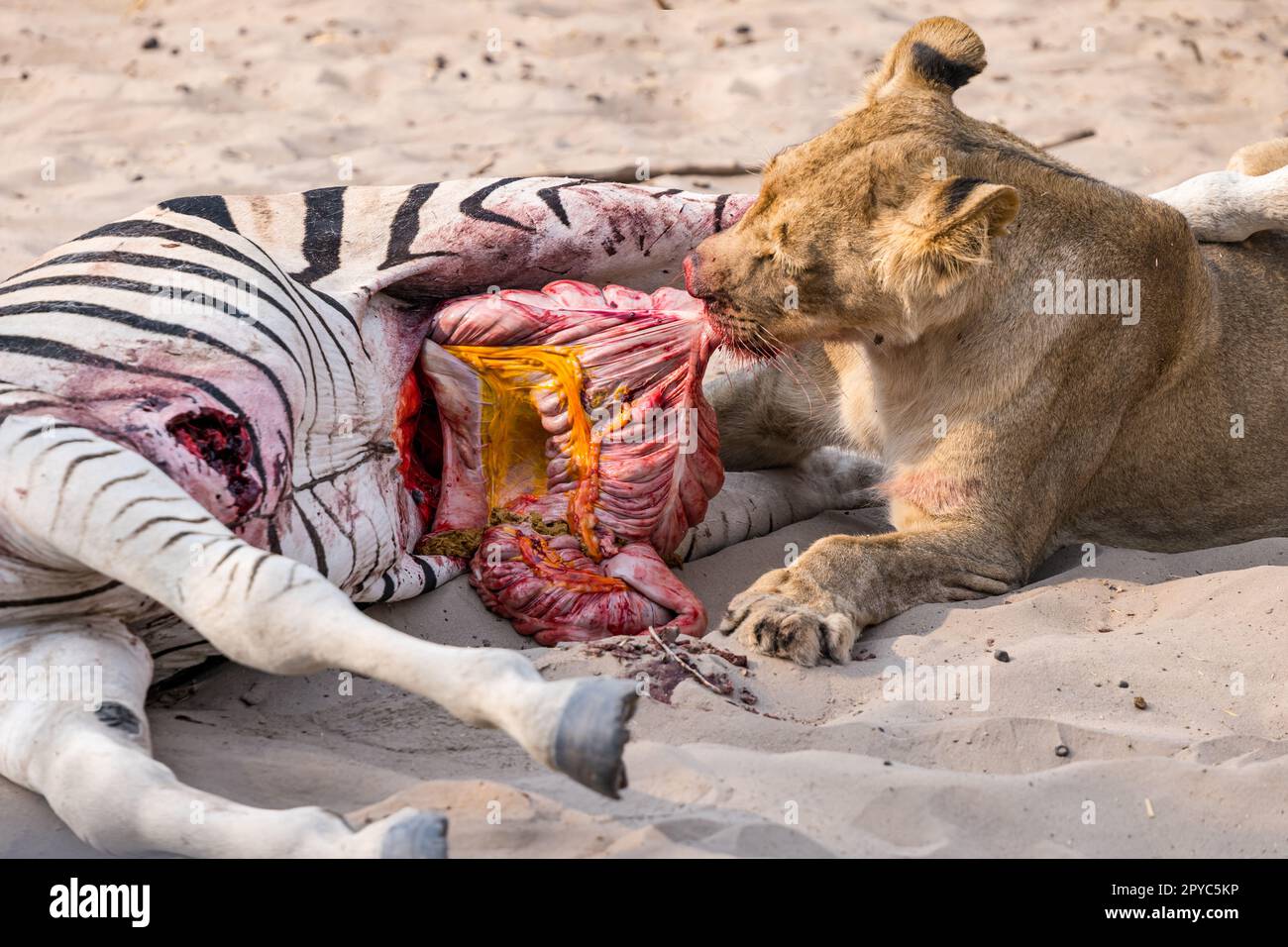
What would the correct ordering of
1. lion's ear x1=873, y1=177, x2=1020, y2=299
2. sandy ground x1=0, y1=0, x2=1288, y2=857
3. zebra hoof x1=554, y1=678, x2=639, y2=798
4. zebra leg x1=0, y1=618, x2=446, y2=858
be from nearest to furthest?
1. zebra hoof x1=554, y1=678, x2=639, y2=798
2. zebra leg x1=0, y1=618, x2=446, y2=858
3. sandy ground x1=0, y1=0, x2=1288, y2=857
4. lion's ear x1=873, y1=177, x2=1020, y2=299

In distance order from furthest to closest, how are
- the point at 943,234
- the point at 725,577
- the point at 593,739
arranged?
the point at 725,577 < the point at 943,234 < the point at 593,739

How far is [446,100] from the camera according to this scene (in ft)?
24.2

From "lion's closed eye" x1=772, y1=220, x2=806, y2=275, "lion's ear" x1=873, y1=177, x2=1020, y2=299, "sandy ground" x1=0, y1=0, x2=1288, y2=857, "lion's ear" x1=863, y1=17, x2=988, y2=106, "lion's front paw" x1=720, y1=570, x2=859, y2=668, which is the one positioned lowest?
"lion's front paw" x1=720, y1=570, x2=859, y2=668

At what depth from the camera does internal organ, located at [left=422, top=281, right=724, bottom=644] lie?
410 cm

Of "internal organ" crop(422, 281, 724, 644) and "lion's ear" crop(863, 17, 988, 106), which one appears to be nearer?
"internal organ" crop(422, 281, 724, 644)

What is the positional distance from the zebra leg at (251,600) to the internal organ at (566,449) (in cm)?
136

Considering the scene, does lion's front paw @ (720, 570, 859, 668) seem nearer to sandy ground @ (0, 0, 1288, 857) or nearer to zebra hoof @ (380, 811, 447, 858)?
sandy ground @ (0, 0, 1288, 857)

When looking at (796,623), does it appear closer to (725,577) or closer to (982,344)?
(725,577)

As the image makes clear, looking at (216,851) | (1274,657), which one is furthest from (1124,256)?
(216,851)

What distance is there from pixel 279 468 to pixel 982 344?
6.94ft

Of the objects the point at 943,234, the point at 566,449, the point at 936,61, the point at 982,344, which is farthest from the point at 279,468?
the point at 936,61

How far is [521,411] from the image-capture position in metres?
4.27

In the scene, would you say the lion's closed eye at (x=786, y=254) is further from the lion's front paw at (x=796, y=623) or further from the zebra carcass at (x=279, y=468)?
the lion's front paw at (x=796, y=623)

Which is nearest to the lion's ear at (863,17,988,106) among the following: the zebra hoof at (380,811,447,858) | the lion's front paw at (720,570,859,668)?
the lion's front paw at (720,570,859,668)
